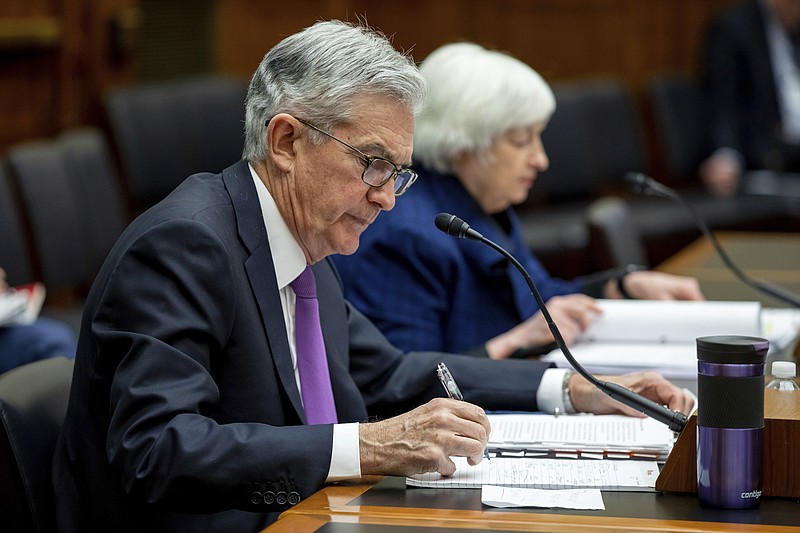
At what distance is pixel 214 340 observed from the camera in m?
1.73

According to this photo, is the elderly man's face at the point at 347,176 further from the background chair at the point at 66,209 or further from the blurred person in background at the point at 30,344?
the background chair at the point at 66,209

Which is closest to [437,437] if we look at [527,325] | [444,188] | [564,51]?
[527,325]

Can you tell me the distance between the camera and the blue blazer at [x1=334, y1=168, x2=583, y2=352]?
280 centimetres

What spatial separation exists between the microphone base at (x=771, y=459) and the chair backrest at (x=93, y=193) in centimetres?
294

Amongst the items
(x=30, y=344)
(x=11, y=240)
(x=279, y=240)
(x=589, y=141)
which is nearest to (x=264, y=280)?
(x=279, y=240)

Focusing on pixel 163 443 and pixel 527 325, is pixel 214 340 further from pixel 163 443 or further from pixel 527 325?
pixel 527 325

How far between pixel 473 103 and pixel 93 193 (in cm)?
187

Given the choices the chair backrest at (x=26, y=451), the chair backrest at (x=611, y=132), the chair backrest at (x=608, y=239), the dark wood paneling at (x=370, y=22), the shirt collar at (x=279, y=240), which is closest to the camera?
the chair backrest at (x=26, y=451)

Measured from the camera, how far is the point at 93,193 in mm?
4305

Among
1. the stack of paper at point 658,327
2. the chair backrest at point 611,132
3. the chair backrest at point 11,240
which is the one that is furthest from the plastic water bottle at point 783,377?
the chair backrest at point 611,132

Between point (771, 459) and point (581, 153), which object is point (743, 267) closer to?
point (771, 459)

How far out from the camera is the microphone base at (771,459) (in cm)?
159

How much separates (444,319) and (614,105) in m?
4.24

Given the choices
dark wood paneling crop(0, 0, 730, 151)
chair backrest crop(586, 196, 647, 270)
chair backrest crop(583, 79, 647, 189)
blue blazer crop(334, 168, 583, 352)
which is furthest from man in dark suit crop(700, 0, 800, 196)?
blue blazer crop(334, 168, 583, 352)
